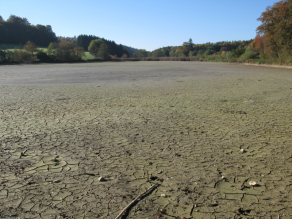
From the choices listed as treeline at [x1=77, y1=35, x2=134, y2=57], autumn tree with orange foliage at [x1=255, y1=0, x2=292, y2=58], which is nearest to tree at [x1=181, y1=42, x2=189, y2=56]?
treeline at [x1=77, y1=35, x2=134, y2=57]

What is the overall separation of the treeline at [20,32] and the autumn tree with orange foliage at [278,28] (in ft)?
307

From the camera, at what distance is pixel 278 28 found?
3331 cm

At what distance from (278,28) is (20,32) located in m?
99.4

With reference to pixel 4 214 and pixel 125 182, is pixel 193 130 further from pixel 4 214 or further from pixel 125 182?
pixel 4 214

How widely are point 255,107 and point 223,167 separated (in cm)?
516

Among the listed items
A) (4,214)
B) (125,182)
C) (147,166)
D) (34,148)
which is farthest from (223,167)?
(34,148)

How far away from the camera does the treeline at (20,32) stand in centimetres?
9375

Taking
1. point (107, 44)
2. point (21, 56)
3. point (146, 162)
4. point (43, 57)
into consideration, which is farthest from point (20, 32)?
point (146, 162)

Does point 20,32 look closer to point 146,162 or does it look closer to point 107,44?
point 107,44

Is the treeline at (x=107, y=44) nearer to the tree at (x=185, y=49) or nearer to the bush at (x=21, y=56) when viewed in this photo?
the tree at (x=185, y=49)

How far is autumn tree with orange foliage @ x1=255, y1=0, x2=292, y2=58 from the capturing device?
32.6 m

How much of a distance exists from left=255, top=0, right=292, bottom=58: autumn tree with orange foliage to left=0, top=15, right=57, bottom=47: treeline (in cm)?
9346

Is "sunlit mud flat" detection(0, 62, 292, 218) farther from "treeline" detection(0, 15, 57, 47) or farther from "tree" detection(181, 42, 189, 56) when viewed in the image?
"tree" detection(181, 42, 189, 56)

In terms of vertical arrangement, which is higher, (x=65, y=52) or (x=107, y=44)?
(x=107, y=44)
